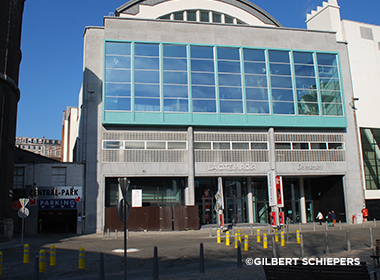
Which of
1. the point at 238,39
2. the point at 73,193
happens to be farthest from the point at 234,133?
the point at 73,193

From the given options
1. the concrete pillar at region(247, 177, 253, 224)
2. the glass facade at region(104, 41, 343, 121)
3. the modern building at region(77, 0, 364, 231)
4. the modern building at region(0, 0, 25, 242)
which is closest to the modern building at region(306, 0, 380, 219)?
the modern building at region(77, 0, 364, 231)

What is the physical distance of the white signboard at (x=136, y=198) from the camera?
33.3 m

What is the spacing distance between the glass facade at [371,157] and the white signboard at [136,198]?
2346 cm

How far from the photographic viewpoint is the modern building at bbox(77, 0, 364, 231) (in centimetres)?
3378

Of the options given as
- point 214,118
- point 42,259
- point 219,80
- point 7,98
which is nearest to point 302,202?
point 214,118

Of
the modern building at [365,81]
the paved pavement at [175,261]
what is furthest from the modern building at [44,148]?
the paved pavement at [175,261]

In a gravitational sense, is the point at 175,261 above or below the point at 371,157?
below

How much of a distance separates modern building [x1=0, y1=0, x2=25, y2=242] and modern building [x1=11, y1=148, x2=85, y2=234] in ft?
14.7

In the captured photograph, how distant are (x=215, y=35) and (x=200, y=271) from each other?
2939cm

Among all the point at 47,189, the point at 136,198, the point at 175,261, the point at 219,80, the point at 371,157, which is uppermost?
the point at 219,80

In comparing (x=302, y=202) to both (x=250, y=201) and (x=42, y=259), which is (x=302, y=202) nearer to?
(x=250, y=201)

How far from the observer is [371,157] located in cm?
3850

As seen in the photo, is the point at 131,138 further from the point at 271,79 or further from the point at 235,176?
the point at 271,79

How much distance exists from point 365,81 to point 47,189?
1383 inches
